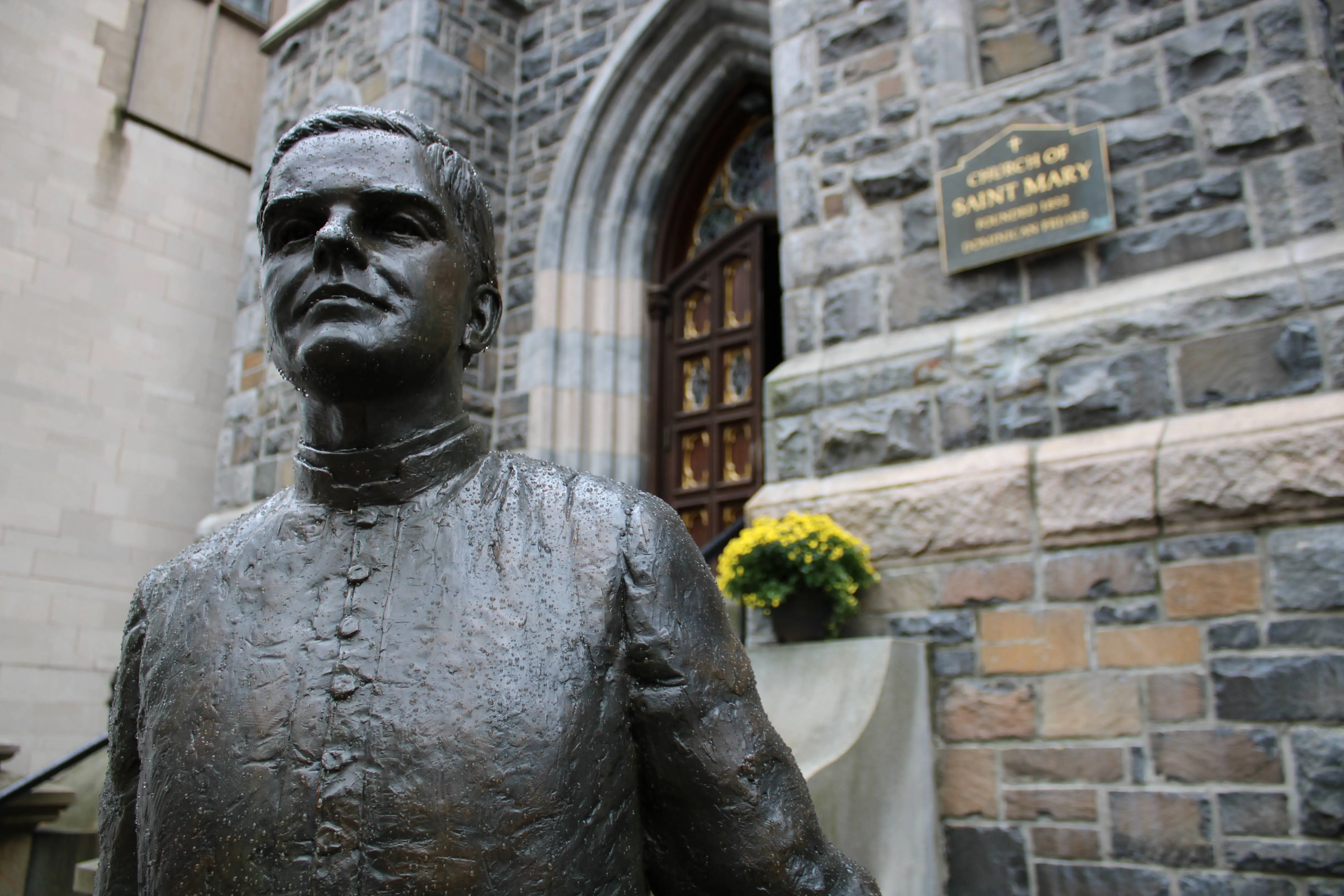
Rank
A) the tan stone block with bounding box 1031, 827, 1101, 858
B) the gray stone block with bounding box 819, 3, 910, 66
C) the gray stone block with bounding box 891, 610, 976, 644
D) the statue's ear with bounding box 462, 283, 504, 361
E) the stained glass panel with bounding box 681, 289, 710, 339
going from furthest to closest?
the stained glass panel with bounding box 681, 289, 710, 339 → the gray stone block with bounding box 819, 3, 910, 66 → the gray stone block with bounding box 891, 610, 976, 644 → the tan stone block with bounding box 1031, 827, 1101, 858 → the statue's ear with bounding box 462, 283, 504, 361

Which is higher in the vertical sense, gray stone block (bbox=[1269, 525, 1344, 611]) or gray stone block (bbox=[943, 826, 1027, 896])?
gray stone block (bbox=[1269, 525, 1344, 611])

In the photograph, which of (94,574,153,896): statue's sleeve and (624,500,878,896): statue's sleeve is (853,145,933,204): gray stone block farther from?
(94,574,153,896): statue's sleeve

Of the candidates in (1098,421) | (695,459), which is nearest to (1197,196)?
(1098,421)

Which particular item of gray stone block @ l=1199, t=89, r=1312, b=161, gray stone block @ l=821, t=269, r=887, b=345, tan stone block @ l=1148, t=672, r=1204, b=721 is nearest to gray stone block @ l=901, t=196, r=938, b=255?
gray stone block @ l=821, t=269, r=887, b=345

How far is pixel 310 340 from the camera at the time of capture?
45.8 inches

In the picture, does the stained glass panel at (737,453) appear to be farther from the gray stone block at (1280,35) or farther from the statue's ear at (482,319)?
the statue's ear at (482,319)

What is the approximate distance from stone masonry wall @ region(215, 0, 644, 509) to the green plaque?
3.48m

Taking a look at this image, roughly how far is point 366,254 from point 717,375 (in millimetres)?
5263

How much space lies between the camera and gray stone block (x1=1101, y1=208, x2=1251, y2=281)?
135 inches

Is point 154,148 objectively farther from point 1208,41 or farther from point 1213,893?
point 1213,893

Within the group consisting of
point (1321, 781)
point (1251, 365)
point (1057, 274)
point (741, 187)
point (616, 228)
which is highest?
point (741, 187)

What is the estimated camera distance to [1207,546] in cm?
320

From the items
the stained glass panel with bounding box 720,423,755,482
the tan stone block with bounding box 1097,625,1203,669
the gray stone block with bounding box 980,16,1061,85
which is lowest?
the tan stone block with bounding box 1097,625,1203,669

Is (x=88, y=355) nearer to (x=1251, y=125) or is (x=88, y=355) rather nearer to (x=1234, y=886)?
(x=1251, y=125)
